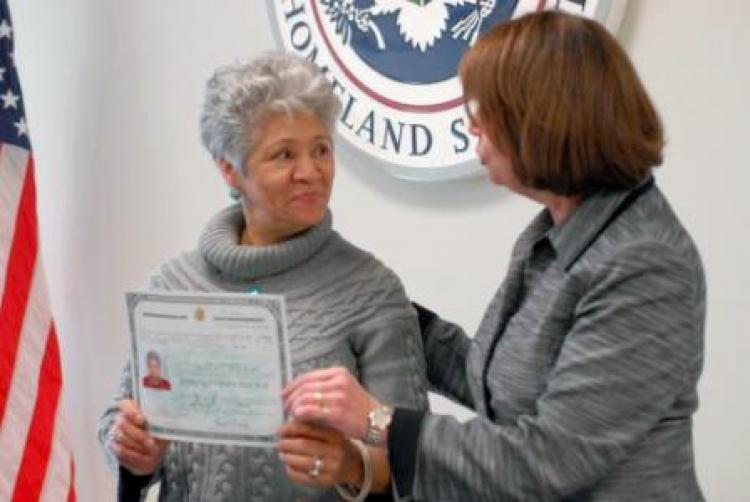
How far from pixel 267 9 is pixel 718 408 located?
1209 mm

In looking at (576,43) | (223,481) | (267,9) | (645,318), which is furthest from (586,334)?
(267,9)

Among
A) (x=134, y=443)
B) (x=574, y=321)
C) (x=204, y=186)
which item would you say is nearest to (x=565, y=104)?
(x=574, y=321)

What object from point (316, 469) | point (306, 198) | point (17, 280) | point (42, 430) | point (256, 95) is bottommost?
point (42, 430)

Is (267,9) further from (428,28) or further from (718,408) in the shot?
(718,408)

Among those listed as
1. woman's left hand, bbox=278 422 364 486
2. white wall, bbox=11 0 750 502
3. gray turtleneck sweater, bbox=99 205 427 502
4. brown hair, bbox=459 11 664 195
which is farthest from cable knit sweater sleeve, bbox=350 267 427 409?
white wall, bbox=11 0 750 502

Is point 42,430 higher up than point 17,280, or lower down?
lower down

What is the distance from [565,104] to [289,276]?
0.51 metres

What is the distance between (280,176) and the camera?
1372 millimetres

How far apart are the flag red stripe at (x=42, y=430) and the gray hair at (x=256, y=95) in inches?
49.5

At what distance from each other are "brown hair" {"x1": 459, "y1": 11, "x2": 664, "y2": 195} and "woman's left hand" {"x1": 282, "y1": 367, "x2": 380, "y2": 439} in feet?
0.97

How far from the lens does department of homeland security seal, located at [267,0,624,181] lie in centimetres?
194

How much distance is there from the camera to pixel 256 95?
1.34 m

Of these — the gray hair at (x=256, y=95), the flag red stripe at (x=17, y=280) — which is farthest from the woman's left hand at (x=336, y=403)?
the flag red stripe at (x=17, y=280)

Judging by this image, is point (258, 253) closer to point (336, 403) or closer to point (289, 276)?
point (289, 276)
